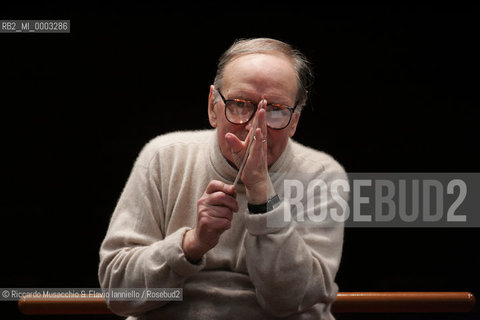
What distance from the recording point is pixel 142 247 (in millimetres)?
1252

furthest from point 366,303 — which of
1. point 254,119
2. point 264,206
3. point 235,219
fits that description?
point 254,119

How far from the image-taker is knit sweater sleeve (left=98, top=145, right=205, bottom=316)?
1.18 metres

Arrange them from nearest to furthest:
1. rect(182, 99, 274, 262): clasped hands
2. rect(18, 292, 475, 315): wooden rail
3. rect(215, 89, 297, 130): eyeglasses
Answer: rect(182, 99, 274, 262): clasped hands
rect(215, 89, 297, 130): eyeglasses
rect(18, 292, 475, 315): wooden rail

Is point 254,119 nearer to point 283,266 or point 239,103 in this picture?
point 239,103

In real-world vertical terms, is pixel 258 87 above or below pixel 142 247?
above

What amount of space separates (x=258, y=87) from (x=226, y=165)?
0.21 m

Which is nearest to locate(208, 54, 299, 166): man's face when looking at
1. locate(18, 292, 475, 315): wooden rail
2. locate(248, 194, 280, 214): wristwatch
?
locate(248, 194, 280, 214): wristwatch

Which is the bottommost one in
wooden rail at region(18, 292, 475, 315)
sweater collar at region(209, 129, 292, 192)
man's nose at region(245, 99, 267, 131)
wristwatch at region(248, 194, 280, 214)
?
wooden rail at region(18, 292, 475, 315)

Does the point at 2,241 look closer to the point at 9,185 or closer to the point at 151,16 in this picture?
the point at 9,185

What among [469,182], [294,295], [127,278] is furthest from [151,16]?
[469,182]

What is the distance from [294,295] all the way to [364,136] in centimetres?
84

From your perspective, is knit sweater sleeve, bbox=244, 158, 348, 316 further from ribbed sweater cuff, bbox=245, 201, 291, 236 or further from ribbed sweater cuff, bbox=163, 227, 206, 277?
ribbed sweater cuff, bbox=163, 227, 206, 277

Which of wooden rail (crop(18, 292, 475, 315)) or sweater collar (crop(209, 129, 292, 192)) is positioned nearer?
sweater collar (crop(209, 129, 292, 192))

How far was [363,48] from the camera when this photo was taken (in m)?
1.79
